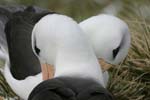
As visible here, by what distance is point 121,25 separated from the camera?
17.3 ft

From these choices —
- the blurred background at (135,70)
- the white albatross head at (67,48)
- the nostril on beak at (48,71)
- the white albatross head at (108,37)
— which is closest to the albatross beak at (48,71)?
the nostril on beak at (48,71)

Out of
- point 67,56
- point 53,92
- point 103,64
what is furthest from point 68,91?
point 103,64

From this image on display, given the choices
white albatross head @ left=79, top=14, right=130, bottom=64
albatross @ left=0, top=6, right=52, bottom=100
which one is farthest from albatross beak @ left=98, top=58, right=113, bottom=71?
albatross @ left=0, top=6, right=52, bottom=100

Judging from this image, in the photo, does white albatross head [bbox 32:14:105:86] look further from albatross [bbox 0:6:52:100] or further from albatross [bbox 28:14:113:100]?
albatross [bbox 0:6:52:100]

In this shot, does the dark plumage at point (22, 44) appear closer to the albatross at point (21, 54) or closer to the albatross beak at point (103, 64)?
the albatross at point (21, 54)

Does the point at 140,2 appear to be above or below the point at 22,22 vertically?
below

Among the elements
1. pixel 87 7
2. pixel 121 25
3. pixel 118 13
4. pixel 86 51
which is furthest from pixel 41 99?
pixel 87 7

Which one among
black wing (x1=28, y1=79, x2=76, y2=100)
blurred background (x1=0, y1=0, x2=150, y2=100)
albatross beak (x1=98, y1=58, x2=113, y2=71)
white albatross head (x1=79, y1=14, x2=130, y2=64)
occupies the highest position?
black wing (x1=28, y1=79, x2=76, y2=100)

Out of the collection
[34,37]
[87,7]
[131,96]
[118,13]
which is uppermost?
[34,37]

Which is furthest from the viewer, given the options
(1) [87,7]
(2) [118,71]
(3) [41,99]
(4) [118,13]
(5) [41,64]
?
(1) [87,7]

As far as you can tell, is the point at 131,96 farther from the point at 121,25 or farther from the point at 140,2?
the point at 140,2

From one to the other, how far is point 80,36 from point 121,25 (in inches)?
15.3

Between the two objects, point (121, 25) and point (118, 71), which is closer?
point (121, 25)

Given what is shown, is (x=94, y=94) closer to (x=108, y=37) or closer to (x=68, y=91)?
(x=68, y=91)
